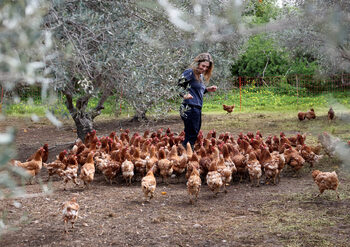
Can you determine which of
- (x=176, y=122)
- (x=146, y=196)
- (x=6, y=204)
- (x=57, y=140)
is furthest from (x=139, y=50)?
(x=176, y=122)

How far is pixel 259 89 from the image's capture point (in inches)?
947

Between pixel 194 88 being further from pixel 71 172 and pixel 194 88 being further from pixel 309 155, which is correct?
pixel 71 172

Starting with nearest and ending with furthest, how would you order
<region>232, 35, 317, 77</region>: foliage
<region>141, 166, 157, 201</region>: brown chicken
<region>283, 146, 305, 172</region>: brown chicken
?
<region>141, 166, 157, 201</region>: brown chicken
<region>283, 146, 305, 172</region>: brown chicken
<region>232, 35, 317, 77</region>: foliage

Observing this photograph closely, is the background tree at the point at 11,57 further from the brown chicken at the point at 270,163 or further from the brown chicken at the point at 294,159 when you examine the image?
the brown chicken at the point at 294,159

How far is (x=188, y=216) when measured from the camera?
209 inches

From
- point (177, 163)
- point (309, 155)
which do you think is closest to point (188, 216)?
point (177, 163)

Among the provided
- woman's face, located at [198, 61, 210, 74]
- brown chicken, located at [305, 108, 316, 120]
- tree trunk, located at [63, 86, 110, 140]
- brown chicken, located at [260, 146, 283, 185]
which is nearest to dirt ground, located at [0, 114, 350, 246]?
brown chicken, located at [260, 146, 283, 185]

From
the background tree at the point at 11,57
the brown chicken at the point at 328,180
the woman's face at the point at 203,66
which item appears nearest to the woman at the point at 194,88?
the woman's face at the point at 203,66

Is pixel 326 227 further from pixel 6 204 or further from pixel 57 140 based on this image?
pixel 57 140

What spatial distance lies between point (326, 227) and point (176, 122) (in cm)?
1107

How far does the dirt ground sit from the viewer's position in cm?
441

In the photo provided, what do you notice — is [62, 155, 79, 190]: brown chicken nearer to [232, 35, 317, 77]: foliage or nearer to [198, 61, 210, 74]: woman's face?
[198, 61, 210, 74]: woman's face

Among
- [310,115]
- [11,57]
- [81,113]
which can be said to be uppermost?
[11,57]

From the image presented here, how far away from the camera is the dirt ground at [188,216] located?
4.41 m
